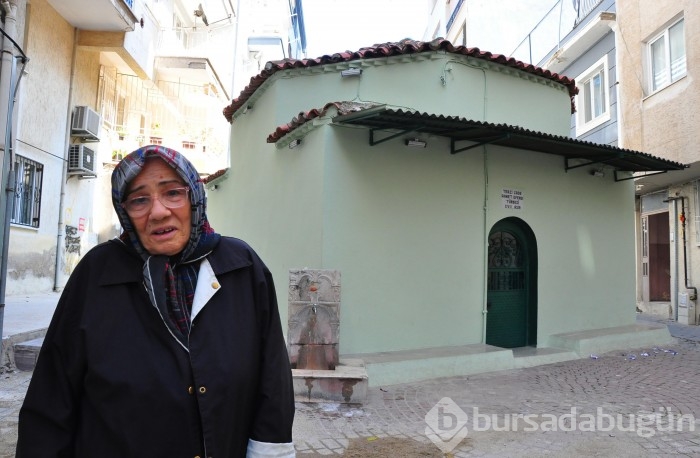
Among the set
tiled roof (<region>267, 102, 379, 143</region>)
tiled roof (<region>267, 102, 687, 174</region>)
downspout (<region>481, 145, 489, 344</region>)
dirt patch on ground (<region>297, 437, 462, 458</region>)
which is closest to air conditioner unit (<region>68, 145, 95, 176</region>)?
tiled roof (<region>267, 102, 687, 174</region>)

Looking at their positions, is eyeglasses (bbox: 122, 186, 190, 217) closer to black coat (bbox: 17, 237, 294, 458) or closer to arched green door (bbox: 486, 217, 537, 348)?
black coat (bbox: 17, 237, 294, 458)

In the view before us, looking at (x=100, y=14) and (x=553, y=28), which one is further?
(x=553, y=28)

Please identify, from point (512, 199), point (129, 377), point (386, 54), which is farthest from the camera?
point (512, 199)

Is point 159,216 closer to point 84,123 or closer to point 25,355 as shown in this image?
point 25,355

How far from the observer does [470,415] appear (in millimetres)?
5367

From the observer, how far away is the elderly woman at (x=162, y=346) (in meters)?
1.61

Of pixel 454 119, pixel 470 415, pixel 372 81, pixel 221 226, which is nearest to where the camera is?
pixel 470 415

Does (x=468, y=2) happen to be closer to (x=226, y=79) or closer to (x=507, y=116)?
(x=226, y=79)

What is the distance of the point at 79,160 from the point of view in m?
11.8

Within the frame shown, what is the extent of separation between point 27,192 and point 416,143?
8.25 m

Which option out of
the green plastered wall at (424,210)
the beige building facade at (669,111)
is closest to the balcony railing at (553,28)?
the beige building facade at (669,111)

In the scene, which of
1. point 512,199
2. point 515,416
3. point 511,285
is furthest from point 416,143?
point 515,416

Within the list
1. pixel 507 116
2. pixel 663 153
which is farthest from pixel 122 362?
pixel 663 153

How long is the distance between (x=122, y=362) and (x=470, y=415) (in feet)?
14.9
